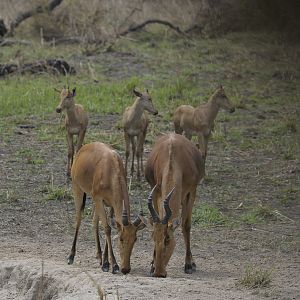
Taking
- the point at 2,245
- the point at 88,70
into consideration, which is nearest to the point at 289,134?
the point at 88,70

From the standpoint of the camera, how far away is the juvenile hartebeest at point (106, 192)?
9797 mm

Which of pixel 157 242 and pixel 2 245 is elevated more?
pixel 157 242

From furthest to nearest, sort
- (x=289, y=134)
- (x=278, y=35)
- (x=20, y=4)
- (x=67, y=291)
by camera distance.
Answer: (x=20, y=4), (x=289, y=134), (x=278, y=35), (x=67, y=291)

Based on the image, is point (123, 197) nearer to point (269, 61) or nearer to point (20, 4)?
point (269, 61)

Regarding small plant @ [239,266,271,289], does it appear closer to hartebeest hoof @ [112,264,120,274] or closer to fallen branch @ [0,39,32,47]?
hartebeest hoof @ [112,264,120,274]

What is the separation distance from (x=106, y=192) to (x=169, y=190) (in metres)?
0.65

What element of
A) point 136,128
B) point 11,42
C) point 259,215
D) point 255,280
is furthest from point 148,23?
point 255,280

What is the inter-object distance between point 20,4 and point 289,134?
39.3 ft

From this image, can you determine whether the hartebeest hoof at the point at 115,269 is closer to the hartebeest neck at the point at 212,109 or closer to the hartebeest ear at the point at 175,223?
the hartebeest ear at the point at 175,223

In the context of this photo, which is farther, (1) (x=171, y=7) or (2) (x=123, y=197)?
(1) (x=171, y=7)

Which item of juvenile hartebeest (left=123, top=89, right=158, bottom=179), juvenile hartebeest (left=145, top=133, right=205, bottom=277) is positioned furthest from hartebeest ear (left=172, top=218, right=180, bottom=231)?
juvenile hartebeest (left=123, top=89, right=158, bottom=179)

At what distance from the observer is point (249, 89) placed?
2177cm

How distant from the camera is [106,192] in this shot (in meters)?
10.2

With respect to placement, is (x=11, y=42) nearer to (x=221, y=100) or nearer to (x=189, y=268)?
(x=221, y=100)
